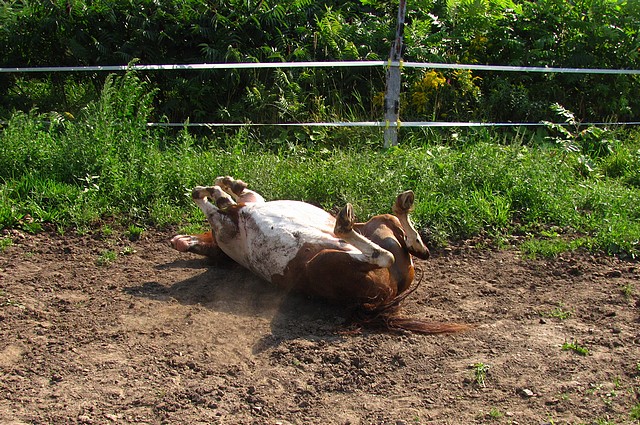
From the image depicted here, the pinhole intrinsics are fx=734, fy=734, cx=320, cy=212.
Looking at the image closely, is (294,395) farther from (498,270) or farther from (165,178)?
(165,178)

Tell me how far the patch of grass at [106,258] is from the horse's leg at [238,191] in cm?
90

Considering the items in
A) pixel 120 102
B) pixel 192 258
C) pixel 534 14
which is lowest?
pixel 192 258

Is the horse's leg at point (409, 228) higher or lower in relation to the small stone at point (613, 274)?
higher

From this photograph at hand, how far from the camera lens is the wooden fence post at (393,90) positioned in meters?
7.48

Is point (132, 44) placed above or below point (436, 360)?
above

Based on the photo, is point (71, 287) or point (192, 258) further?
point (192, 258)

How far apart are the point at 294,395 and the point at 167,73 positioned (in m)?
5.41

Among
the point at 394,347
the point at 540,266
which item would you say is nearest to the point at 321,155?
the point at 540,266

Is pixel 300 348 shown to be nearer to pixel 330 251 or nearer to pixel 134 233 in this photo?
pixel 330 251

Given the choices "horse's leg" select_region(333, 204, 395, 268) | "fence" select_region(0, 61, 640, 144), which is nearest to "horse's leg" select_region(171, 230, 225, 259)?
"horse's leg" select_region(333, 204, 395, 268)

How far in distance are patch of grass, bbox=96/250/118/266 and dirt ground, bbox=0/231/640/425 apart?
0.01 meters

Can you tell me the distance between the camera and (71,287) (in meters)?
4.75

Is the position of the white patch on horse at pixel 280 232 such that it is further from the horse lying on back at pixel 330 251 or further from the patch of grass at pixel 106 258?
the patch of grass at pixel 106 258

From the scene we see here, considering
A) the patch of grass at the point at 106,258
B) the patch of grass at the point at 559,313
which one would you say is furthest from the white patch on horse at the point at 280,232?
the patch of grass at the point at 559,313
